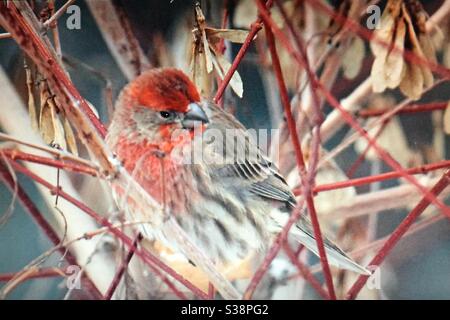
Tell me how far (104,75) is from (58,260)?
0.56 metres

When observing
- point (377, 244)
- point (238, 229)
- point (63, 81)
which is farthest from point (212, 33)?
point (377, 244)

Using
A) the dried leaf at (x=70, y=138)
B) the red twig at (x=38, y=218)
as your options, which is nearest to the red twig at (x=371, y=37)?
the dried leaf at (x=70, y=138)

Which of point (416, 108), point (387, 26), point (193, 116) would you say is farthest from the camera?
point (416, 108)

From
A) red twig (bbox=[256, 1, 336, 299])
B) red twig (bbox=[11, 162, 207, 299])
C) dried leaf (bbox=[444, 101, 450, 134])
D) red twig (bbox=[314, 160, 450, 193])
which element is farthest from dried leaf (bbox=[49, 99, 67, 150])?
dried leaf (bbox=[444, 101, 450, 134])

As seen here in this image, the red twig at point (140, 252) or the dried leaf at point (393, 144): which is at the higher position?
the dried leaf at point (393, 144)

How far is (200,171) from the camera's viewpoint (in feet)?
6.32

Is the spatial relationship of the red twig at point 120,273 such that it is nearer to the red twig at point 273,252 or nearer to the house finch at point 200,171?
the house finch at point 200,171

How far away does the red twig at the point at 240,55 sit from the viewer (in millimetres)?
1971

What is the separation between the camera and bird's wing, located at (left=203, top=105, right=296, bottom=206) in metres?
1.96

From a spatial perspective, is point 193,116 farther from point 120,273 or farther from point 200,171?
point 120,273

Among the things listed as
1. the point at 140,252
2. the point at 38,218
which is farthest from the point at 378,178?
the point at 38,218

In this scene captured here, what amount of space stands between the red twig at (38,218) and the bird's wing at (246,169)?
515mm

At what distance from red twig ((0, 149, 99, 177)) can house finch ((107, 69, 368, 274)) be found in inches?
4.4

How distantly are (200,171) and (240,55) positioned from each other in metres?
0.35
